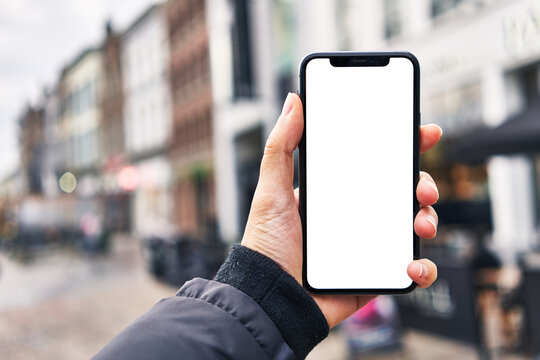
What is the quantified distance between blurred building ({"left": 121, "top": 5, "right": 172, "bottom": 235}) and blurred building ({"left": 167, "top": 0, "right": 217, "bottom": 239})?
1347 mm

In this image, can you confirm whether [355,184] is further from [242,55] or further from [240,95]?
[242,55]

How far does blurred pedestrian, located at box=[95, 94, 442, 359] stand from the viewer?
3.80ft

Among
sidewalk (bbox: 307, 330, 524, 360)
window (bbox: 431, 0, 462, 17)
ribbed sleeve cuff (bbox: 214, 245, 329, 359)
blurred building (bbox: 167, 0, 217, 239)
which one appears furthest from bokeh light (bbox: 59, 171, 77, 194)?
ribbed sleeve cuff (bbox: 214, 245, 329, 359)

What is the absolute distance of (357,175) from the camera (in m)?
1.71

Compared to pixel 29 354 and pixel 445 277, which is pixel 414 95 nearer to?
pixel 445 277

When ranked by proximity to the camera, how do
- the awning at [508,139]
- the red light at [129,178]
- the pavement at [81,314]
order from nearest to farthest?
the awning at [508,139] < the pavement at [81,314] < the red light at [129,178]

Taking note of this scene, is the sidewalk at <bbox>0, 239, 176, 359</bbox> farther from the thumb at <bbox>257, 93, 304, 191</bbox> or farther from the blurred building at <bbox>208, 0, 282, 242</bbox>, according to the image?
the thumb at <bbox>257, 93, 304, 191</bbox>

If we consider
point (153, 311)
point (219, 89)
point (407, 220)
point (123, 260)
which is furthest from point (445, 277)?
point (219, 89)

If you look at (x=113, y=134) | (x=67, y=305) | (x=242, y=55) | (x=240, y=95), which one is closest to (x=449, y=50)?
(x=240, y=95)

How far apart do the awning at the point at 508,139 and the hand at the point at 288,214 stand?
4.47 metres

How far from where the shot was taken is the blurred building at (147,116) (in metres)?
34.1

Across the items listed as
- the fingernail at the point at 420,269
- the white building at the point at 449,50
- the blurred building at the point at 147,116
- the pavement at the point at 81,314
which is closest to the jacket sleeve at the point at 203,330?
the fingernail at the point at 420,269

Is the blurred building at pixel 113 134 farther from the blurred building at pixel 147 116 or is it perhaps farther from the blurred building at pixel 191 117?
the blurred building at pixel 191 117

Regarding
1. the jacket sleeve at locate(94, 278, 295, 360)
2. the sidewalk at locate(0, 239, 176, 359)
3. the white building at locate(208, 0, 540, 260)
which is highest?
the white building at locate(208, 0, 540, 260)
